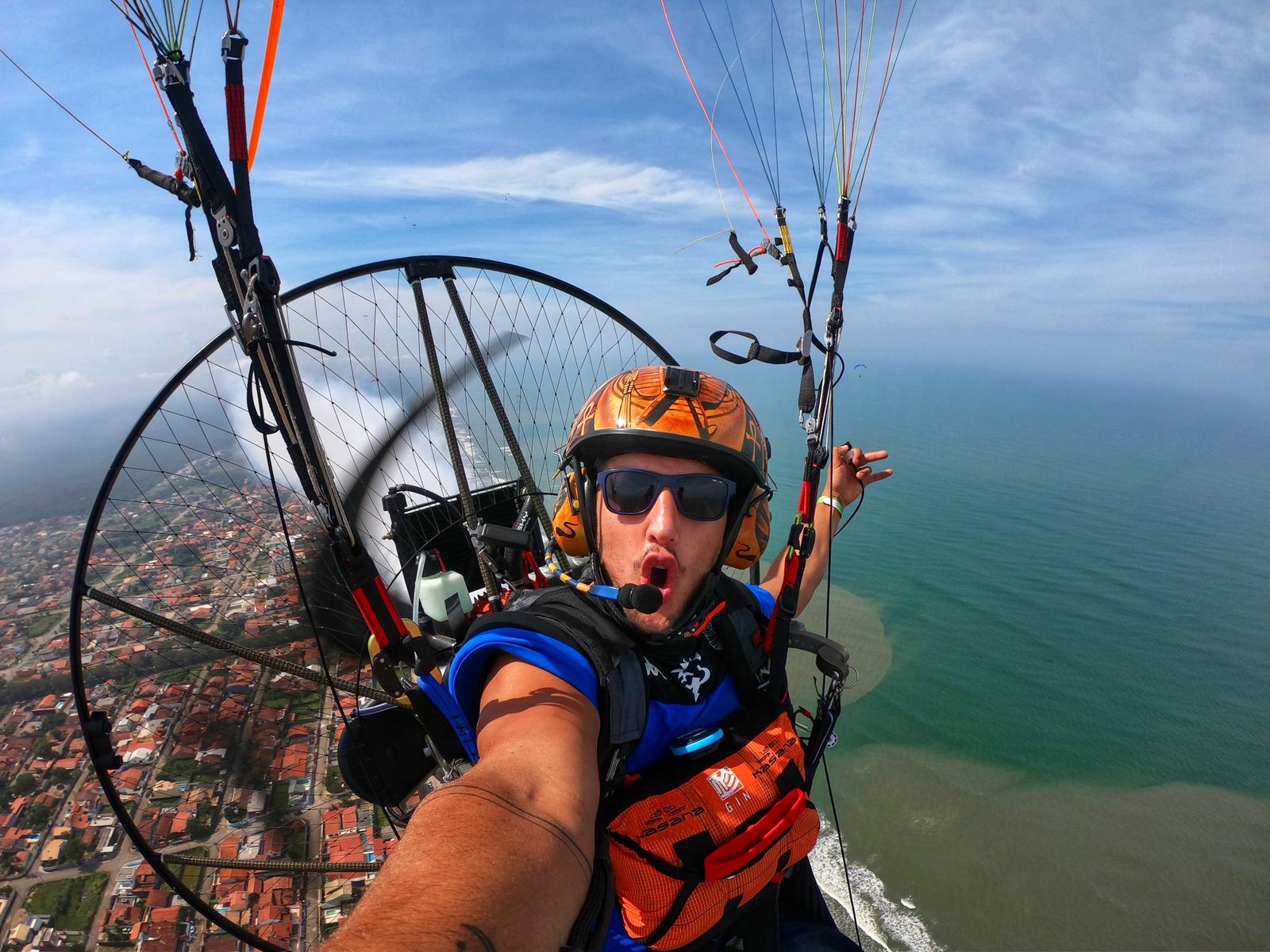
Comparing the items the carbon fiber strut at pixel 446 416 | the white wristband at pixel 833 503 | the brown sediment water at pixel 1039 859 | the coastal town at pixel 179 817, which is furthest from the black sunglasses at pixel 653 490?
the brown sediment water at pixel 1039 859

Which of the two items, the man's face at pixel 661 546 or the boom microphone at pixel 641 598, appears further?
the man's face at pixel 661 546

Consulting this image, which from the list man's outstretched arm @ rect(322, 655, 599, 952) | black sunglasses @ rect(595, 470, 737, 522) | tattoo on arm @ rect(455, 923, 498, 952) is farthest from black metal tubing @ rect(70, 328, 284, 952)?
tattoo on arm @ rect(455, 923, 498, 952)

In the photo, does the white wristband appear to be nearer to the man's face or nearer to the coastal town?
the man's face

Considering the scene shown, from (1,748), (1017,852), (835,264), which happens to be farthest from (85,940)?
(1017,852)

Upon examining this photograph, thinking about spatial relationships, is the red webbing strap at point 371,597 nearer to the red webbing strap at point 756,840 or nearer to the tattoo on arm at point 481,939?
the tattoo on arm at point 481,939

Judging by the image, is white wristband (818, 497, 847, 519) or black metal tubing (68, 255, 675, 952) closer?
black metal tubing (68, 255, 675, 952)

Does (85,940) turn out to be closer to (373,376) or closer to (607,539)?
(373,376)

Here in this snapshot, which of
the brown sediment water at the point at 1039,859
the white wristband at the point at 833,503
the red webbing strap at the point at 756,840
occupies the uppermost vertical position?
the white wristband at the point at 833,503
